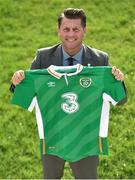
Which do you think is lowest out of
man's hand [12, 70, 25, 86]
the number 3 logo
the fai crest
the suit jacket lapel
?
the number 3 logo

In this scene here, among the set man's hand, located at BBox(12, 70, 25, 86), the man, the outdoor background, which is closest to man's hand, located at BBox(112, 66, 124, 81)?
the man

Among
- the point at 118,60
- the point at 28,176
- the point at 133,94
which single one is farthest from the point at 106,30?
the point at 28,176

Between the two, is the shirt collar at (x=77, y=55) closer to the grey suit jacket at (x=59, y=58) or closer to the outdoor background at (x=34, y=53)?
the grey suit jacket at (x=59, y=58)

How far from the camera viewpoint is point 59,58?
4.54 metres

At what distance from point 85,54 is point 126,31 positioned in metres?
5.47

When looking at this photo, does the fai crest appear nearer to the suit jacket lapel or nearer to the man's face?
the suit jacket lapel

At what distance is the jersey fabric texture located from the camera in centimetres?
439

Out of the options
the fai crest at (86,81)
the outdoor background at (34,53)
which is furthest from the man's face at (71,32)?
the outdoor background at (34,53)

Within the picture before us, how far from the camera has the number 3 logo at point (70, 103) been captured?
441 centimetres

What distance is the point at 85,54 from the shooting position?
14.9 ft

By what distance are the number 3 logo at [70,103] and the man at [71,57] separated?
13.9 inches

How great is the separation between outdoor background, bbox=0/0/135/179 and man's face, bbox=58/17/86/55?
2.36 m

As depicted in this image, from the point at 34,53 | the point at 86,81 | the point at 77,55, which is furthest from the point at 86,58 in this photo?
the point at 34,53

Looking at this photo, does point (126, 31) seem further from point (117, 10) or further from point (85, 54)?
point (85, 54)
